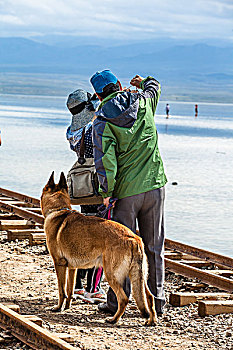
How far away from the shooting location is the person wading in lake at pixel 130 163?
6207 mm

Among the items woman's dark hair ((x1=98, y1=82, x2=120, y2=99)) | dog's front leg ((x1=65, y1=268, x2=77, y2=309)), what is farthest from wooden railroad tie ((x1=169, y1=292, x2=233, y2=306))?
woman's dark hair ((x1=98, y1=82, x2=120, y2=99))

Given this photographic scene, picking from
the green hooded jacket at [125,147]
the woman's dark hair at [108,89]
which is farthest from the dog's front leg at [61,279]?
the woman's dark hair at [108,89]

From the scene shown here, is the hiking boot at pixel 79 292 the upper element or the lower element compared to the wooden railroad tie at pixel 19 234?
upper

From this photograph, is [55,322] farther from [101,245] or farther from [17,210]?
[17,210]

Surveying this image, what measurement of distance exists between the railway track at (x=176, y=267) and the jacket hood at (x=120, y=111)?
185 cm

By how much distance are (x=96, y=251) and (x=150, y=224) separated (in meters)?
0.62

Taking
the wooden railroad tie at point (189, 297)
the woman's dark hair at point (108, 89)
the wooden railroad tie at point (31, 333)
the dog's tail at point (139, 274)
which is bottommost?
the wooden railroad tie at point (189, 297)

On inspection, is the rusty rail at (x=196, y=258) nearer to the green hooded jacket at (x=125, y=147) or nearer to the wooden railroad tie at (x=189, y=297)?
the wooden railroad tie at (x=189, y=297)

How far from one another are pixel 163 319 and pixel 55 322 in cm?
101

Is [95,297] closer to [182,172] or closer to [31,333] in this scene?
[31,333]

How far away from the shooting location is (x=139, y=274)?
600 centimetres

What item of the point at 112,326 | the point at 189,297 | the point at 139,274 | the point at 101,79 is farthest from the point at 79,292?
the point at 101,79

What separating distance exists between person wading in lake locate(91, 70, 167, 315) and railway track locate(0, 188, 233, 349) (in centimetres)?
79

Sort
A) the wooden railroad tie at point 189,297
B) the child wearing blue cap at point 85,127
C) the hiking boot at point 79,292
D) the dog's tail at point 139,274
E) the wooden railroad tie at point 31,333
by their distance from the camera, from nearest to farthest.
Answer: the wooden railroad tie at point 31,333, the dog's tail at point 139,274, the child wearing blue cap at point 85,127, the wooden railroad tie at point 189,297, the hiking boot at point 79,292
